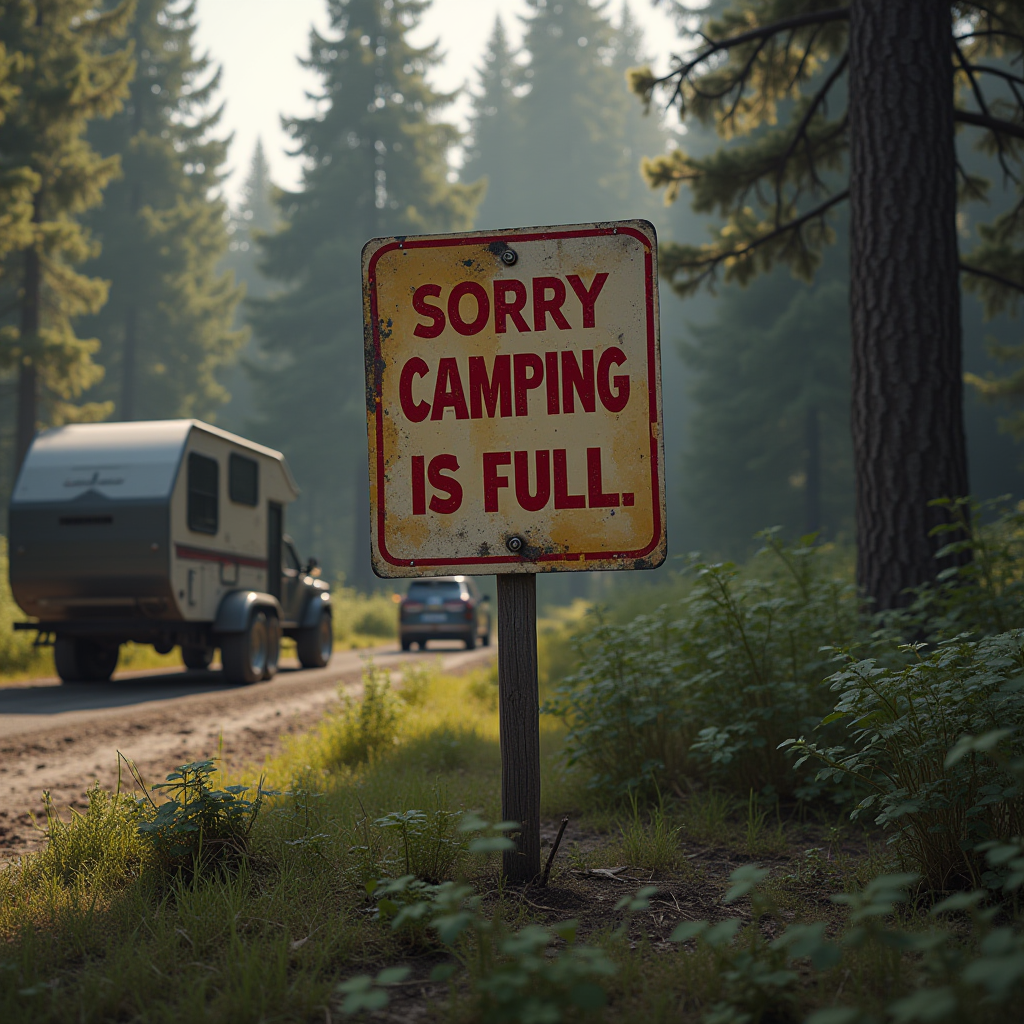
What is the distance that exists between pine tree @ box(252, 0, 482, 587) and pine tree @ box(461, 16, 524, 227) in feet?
84.3

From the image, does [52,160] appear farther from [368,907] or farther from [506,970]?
[506,970]

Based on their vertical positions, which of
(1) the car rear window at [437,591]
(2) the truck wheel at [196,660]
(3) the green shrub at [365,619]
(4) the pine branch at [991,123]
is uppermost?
(4) the pine branch at [991,123]

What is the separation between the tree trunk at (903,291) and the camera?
5.93m

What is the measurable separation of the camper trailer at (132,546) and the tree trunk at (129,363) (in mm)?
27855

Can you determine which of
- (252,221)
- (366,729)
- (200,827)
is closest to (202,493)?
(366,729)

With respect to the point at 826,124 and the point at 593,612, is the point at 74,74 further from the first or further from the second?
the point at 593,612

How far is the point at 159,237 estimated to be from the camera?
39.3 metres

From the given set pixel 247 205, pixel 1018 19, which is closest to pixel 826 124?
pixel 1018 19

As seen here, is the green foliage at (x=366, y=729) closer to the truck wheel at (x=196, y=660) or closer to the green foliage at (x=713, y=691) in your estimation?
the green foliage at (x=713, y=691)

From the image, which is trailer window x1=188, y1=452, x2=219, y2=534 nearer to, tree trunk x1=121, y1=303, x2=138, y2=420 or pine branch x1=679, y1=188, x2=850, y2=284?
pine branch x1=679, y1=188, x2=850, y2=284

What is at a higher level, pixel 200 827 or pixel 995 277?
pixel 995 277

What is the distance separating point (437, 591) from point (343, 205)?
26527 mm

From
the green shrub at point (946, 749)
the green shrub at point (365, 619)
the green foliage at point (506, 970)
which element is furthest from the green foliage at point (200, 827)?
the green shrub at point (365, 619)

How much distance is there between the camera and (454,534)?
9.92 feet
